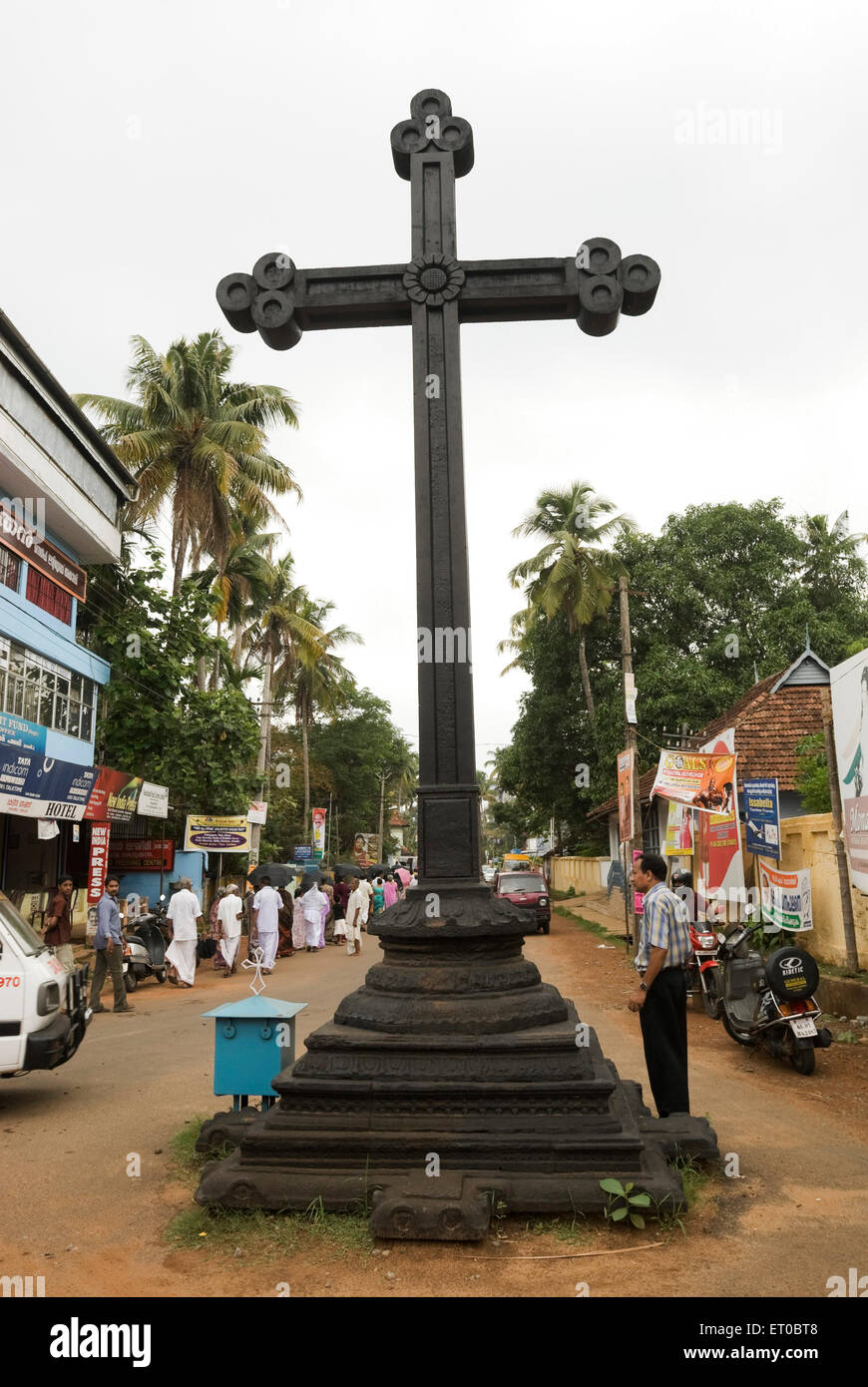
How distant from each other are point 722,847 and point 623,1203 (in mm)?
9395

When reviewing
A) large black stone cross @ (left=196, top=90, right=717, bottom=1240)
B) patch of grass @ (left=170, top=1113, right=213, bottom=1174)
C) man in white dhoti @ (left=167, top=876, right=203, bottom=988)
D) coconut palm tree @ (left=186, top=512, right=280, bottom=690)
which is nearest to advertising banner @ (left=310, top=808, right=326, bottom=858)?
coconut palm tree @ (left=186, top=512, right=280, bottom=690)

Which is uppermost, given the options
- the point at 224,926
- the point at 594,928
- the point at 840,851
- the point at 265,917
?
the point at 840,851

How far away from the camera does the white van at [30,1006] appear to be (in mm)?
6988

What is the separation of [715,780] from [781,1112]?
676cm

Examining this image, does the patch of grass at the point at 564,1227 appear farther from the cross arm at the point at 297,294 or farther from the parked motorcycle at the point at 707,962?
the parked motorcycle at the point at 707,962

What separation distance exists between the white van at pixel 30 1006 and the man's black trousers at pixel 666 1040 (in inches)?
172

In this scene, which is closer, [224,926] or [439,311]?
[439,311]

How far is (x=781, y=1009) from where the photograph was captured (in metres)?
8.14

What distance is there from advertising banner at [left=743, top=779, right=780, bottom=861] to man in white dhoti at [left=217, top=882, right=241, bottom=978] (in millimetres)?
8392

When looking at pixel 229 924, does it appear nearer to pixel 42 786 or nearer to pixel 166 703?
pixel 42 786

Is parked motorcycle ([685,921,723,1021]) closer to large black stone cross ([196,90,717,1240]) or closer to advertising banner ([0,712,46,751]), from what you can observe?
large black stone cross ([196,90,717,1240])

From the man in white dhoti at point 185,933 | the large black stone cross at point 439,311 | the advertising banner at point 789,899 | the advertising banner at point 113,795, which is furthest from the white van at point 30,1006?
the advertising banner at point 113,795

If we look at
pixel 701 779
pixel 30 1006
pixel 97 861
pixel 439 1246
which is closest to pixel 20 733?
pixel 97 861

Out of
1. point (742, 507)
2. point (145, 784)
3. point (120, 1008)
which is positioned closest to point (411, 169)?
point (120, 1008)
